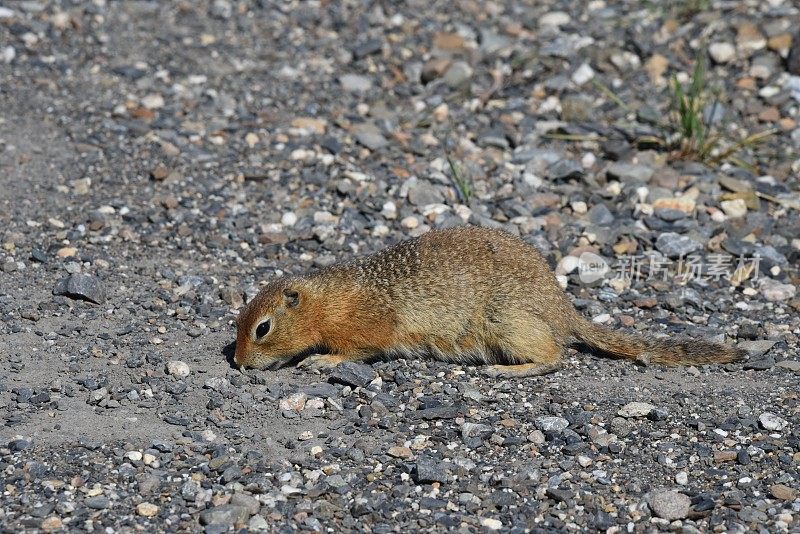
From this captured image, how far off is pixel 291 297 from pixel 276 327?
23cm

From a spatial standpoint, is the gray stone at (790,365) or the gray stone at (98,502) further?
the gray stone at (790,365)

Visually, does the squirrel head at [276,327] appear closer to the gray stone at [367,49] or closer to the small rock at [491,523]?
the small rock at [491,523]

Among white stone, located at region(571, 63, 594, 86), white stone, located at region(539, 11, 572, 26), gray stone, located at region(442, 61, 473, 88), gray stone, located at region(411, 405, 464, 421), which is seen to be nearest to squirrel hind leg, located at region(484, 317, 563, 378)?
gray stone, located at region(411, 405, 464, 421)

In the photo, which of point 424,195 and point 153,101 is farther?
point 153,101

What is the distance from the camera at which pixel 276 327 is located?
22.3 feet

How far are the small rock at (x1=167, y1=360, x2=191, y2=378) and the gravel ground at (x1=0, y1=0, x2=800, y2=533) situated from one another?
0.09 ft

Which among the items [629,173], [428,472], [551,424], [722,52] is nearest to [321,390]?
[428,472]

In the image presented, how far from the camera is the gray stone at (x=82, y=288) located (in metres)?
7.20

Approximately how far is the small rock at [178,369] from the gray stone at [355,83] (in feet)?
14.9

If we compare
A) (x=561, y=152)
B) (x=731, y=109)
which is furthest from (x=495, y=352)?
(x=731, y=109)

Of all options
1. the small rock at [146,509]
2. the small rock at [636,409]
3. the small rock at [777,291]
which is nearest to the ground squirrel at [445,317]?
the small rock at [636,409]

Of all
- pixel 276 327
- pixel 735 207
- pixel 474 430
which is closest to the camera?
pixel 474 430

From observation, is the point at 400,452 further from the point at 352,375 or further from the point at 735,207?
the point at 735,207

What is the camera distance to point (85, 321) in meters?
7.02
